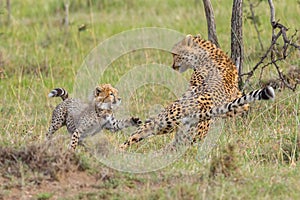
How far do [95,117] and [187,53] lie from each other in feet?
3.87

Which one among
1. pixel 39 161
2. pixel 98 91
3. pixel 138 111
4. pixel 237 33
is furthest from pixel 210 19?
pixel 39 161

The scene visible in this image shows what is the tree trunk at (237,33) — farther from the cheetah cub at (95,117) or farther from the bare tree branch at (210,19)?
the cheetah cub at (95,117)

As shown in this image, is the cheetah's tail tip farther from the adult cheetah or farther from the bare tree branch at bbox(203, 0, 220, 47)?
the bare tree branch at bbox(203, 0, 220, 47)

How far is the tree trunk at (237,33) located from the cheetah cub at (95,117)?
1.38 metres

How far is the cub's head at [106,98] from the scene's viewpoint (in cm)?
650

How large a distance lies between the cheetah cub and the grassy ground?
261mm

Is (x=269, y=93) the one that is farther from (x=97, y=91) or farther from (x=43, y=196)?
(x=43, y=196)

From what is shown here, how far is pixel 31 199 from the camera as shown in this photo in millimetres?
4863

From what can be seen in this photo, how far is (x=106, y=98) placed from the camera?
256 inches

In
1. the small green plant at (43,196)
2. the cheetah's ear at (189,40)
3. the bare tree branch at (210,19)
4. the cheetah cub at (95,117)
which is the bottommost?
the small green plant at (43,196)

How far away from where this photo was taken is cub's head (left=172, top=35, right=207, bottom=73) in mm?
7148

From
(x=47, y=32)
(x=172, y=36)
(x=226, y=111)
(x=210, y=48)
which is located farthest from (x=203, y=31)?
(x=226, y=111)

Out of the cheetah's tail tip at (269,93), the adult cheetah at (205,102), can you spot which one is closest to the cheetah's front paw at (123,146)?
the adult cheetah at (205,102)

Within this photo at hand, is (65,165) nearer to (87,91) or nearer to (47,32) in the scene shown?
(87,91)
